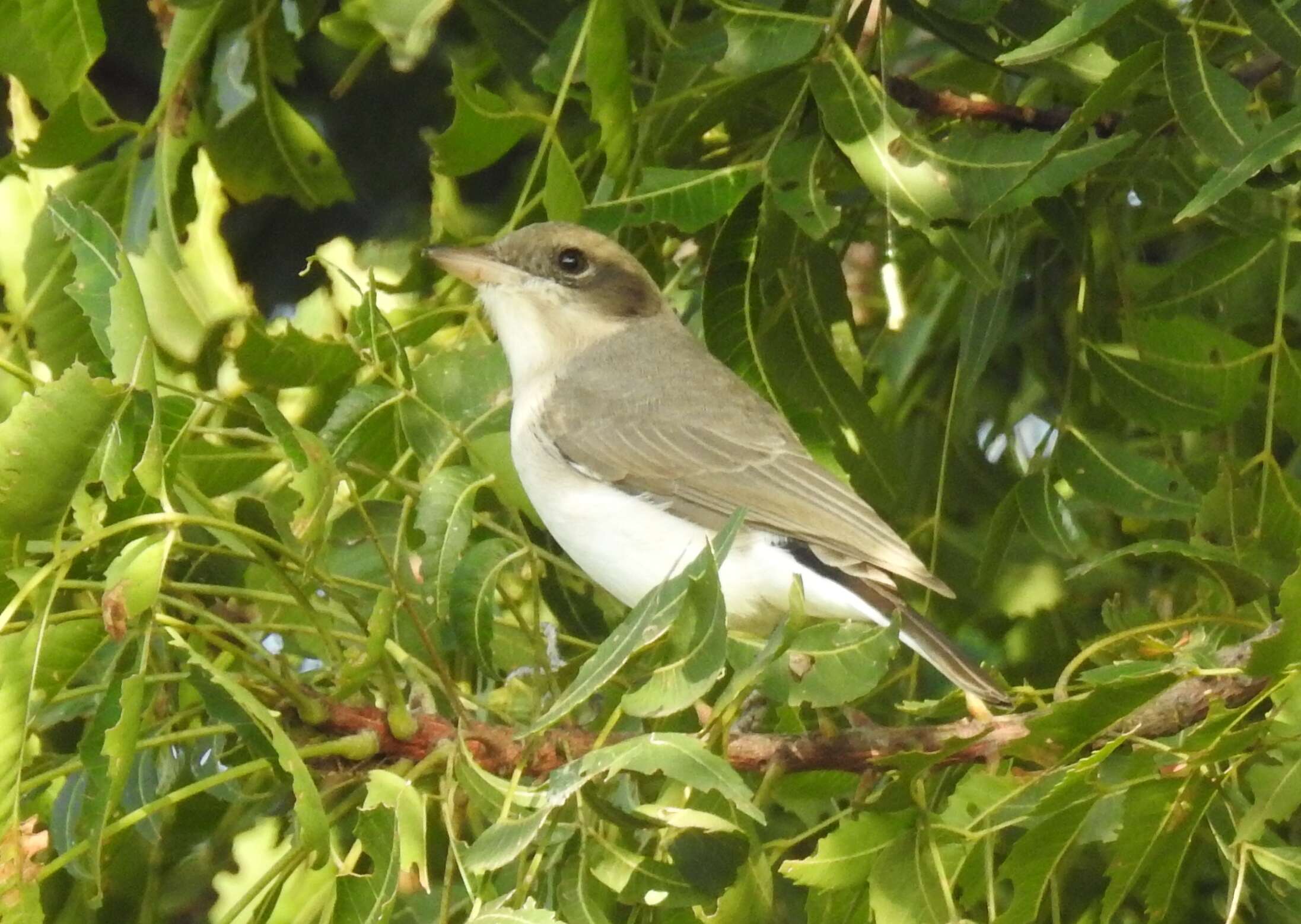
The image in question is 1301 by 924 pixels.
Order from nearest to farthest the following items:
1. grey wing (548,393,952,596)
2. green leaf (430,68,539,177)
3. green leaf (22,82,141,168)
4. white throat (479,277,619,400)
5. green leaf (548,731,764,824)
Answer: green leaf (548,731,764,824) → green leaf (430,68,539,177) → green leaf (22,82,141,168) → grey wing (548,393,952,596) → white throat (479,277,619,400)

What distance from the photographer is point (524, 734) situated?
2.00 metres

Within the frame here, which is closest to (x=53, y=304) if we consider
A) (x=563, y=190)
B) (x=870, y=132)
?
(x=563, y=190)

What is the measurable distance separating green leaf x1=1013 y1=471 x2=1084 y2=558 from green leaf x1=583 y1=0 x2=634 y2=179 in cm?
89

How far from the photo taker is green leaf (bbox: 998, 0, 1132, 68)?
7.45 ft

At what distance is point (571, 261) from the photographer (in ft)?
13.1

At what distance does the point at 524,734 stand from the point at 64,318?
1.37m

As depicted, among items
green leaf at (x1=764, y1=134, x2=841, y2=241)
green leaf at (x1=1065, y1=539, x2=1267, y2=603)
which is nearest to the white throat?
green leaf at (x1=764, y1=134, x2=841, y2=241)

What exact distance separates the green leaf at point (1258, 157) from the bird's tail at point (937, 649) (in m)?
0.66

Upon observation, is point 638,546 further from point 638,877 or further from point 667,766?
point 667,766

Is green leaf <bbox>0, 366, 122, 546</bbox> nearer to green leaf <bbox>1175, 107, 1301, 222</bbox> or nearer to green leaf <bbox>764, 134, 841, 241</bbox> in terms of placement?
green leaf <bbox>764, 134, 841, 241</bbox>

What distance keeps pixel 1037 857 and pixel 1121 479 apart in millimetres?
1085

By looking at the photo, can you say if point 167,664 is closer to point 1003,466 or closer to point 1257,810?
point 1257,810

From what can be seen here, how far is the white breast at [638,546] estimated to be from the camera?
11.1 ft

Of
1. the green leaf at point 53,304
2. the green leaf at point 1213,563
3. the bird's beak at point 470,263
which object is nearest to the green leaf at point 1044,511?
the green leaf at point 1213,563
